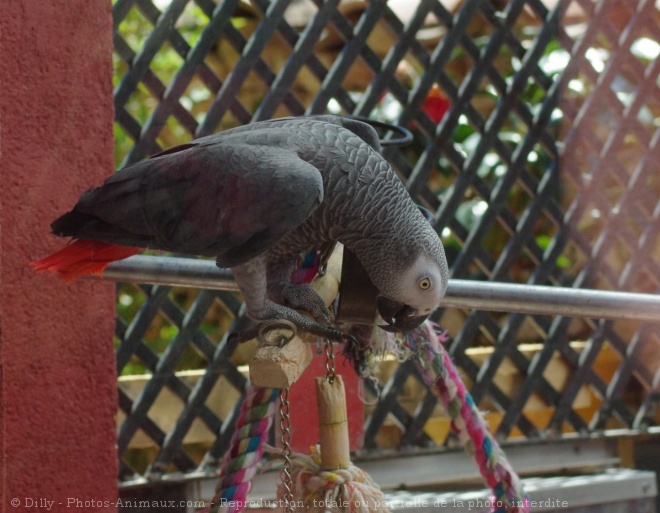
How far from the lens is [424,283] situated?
785mm

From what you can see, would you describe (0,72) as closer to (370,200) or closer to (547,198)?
(370,200)

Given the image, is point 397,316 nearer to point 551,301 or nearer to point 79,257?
point 551,301

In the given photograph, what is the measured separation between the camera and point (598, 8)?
176cm

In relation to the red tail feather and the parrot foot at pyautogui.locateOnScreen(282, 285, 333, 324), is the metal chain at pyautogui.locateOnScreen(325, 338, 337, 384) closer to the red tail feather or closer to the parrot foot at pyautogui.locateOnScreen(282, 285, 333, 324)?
the parrot foot at pyautogui.locateOnScreen(282, 285, 333, 324)

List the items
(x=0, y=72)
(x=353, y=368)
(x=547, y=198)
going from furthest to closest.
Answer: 1. (x=547, y=198)
2. (x=0, y=72)
3. (x=353, y=368)

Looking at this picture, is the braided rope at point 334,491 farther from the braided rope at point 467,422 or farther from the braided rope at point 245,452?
the braided rope at point 467,422

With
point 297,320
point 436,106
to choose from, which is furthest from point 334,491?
point 436,106

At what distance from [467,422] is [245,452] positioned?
0.25m

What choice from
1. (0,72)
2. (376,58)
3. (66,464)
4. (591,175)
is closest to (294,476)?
(66,464)

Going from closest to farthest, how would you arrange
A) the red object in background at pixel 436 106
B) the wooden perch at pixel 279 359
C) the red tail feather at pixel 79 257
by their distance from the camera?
the wooden perch at pixel 279 359, the red tail feather at pixel 79 257, the red object in background at pixel 436 106

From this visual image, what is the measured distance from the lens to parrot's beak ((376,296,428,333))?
0.82 meters

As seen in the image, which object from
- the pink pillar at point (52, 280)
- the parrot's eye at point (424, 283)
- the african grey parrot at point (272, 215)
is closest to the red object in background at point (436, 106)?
the pink pillar at point (52, 280)

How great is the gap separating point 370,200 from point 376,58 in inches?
32.1

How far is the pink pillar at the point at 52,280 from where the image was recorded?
3.40 feet
